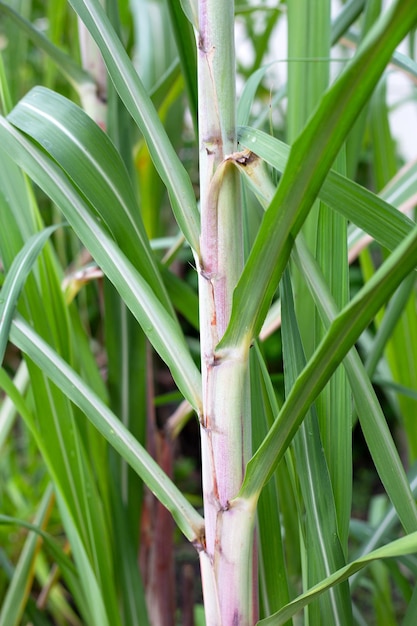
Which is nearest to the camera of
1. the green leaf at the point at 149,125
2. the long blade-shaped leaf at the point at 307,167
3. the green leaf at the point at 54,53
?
the long blade-shaped leaf at the point at 307,167

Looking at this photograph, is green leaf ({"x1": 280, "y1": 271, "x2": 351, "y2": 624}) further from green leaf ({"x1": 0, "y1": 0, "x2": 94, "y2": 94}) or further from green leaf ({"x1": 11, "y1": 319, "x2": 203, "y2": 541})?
green leaf ({"x1": 0, "y1": 0, "x2": 94, "y2": 94})

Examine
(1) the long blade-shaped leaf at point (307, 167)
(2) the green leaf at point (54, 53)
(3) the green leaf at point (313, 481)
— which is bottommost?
(3) the green leaf at point (313, 481)

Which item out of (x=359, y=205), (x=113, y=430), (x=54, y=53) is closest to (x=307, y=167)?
(x=359, y=205)

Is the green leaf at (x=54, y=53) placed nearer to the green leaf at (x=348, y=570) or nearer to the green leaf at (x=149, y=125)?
the green leaf at (x=149, y=125)

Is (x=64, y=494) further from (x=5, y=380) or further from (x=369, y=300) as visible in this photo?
(x=369, y=300)

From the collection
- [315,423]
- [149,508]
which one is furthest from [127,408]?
[315,423]

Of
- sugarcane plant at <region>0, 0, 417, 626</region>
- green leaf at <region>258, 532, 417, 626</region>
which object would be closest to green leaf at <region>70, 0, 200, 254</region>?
sugarcane plant at <region>0, 0, 417, 626</region>

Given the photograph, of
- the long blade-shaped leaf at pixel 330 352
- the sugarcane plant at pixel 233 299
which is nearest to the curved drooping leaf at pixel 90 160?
the sugarcane plant at pixel 233 299
